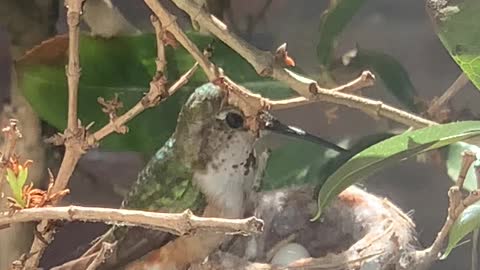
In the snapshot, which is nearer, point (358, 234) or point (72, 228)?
point (358, 234)

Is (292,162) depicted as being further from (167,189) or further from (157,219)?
(157,219)

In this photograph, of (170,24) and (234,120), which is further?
(234,120)

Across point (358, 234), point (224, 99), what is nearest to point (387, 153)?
point (224, 99)

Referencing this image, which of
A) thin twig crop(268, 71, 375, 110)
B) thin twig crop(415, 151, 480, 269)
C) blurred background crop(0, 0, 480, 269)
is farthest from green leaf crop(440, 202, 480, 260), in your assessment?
blurred background crop(0, 0, 480, 269)

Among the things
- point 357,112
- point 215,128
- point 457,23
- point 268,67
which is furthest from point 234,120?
point 357,112

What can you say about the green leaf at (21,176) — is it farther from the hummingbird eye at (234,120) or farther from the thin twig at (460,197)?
the thin twig at (460,197)

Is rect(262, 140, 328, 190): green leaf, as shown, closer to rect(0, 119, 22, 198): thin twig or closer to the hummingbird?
the hummingbird

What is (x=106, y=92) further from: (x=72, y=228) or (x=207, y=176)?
(x=72, y=228)

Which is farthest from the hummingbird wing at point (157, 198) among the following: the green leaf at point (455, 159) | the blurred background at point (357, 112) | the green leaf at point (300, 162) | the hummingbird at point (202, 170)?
the blurred background at point (357, 112)
